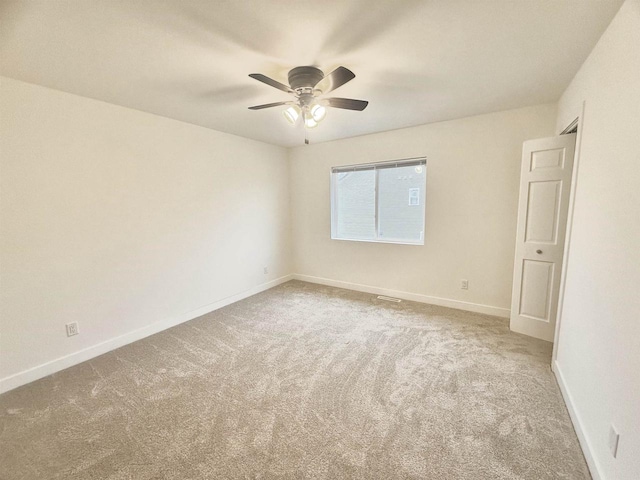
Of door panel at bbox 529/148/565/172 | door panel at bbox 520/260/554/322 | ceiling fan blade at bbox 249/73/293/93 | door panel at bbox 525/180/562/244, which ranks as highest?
ceiling fan blade at bbox 249/73/293/93

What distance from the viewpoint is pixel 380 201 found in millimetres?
3998

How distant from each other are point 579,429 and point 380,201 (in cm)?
302

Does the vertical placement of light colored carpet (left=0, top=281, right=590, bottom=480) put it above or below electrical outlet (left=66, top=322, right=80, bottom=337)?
below

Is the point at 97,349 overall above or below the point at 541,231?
below

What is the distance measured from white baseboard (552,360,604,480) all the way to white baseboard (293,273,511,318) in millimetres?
1136

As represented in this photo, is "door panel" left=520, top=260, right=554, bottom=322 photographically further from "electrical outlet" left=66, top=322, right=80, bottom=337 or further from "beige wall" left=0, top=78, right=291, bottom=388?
"electrical outlet" left=66, top=322, right=80, bottom=337

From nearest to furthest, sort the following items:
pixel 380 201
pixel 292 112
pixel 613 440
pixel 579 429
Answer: pixel 613 440 < pixel 579 429 < pixel 292 112 < pixel 380 201

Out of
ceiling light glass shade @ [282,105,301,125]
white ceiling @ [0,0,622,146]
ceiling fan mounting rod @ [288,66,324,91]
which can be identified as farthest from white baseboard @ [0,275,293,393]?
ceiling fan mounting rod @ [288,66,324,91]

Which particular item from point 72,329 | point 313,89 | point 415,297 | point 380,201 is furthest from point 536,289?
point 72,329

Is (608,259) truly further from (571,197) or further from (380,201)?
(380,201)

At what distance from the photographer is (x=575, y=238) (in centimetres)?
191

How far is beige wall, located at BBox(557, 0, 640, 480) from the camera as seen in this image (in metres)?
1.16

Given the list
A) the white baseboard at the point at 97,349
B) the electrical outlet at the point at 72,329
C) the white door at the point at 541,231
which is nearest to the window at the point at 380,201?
the white door at the point at 541,231

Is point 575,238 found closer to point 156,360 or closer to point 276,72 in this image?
point 276,72
